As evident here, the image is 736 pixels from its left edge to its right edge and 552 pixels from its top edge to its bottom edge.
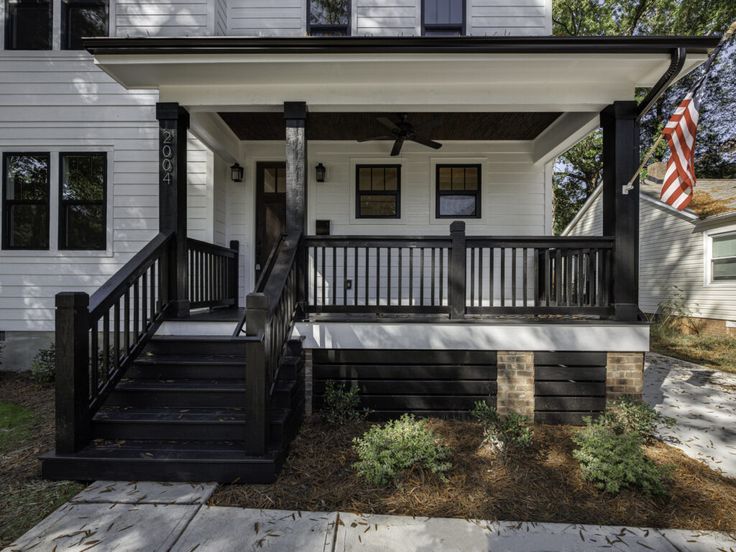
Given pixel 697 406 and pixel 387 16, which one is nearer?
pixel 697 406

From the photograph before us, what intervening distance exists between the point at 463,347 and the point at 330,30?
528 cm

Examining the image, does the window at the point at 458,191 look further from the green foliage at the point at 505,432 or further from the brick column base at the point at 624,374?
the green foliage at the point at 505,432

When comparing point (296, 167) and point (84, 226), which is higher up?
point (296, 167)

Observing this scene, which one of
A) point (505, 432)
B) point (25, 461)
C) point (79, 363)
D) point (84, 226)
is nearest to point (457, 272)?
point (505, 432)

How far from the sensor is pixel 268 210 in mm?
6461

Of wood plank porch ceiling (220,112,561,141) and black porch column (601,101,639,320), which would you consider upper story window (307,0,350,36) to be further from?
black porch column (601,101,639,320)

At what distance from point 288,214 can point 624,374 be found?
391 centimetres

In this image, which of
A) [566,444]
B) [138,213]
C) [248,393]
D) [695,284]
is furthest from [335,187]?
[695,284]

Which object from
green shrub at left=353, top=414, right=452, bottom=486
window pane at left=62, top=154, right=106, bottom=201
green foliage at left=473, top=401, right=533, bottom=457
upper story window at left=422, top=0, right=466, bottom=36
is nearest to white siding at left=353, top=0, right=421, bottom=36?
upper story window at left=422, top=0, right=466, bottom=36

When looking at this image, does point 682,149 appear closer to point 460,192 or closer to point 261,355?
point 460,192

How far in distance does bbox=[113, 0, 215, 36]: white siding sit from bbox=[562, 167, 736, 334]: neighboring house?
36.0 ft

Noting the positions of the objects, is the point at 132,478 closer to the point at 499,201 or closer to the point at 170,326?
the point at 170,326

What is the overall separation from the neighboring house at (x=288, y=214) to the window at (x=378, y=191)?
0.04 metres

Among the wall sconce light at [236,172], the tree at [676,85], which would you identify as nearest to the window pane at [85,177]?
the wall sconce light at [236,172]
